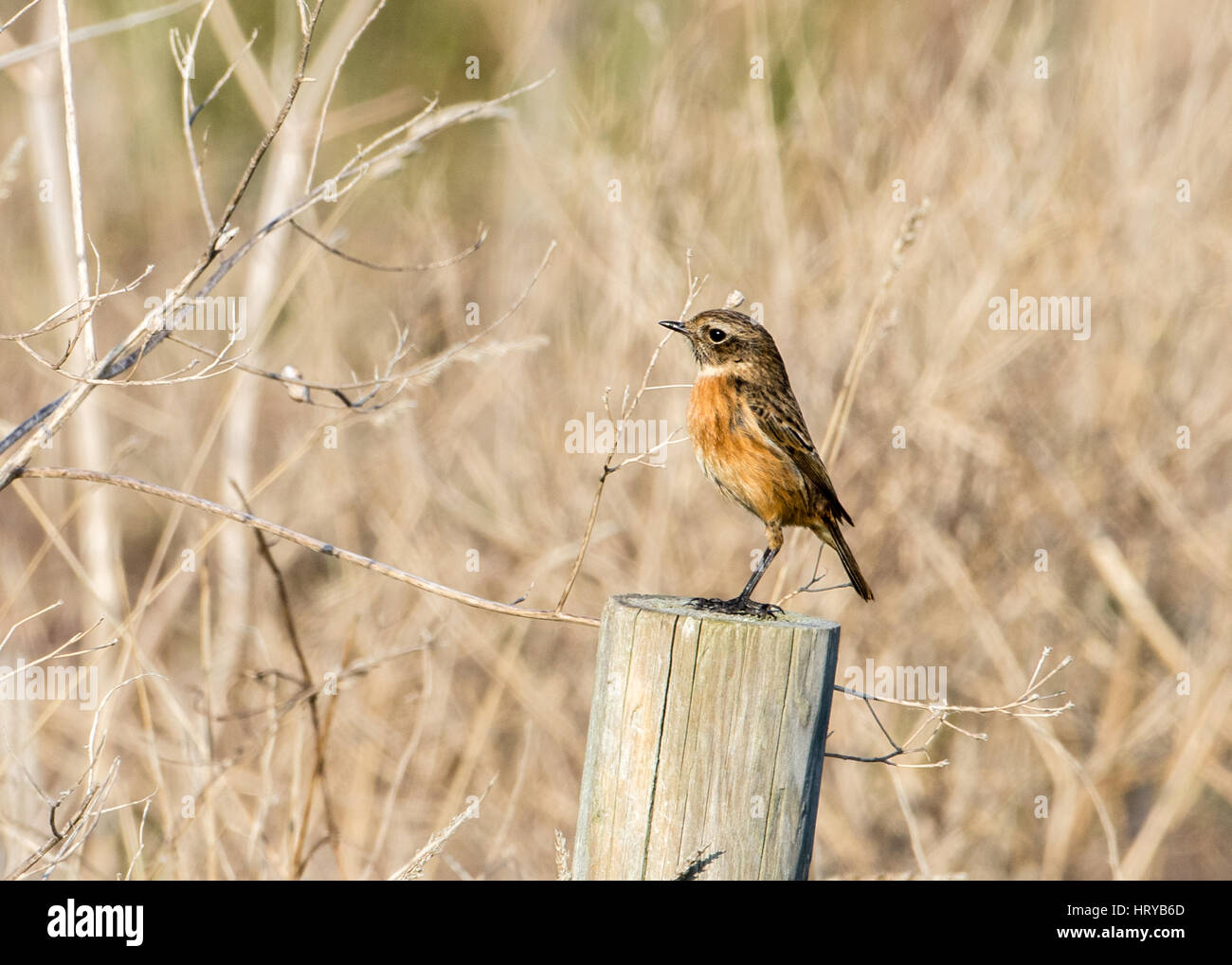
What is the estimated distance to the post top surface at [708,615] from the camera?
9.84 ft

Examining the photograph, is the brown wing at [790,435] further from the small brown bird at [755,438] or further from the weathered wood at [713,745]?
the weathered wood at [713,745]

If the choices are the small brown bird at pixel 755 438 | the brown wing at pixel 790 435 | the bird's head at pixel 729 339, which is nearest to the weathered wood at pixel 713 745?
the small brown bird at pixel 755 438

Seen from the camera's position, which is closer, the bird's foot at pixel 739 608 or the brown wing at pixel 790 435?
the bird's foot at pixel 739 608

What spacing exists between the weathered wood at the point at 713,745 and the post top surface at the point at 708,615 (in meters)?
0.02

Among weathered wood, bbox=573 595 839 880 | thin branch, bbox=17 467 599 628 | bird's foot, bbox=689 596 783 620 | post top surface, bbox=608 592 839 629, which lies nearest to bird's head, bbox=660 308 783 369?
bird's foot, bbox=689 596 783 620

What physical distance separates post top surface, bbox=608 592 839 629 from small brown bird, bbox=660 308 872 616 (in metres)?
1.07

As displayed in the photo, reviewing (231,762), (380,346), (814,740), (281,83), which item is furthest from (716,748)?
(281,83)

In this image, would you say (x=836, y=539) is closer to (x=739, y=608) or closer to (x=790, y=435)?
(x=790, y=435)

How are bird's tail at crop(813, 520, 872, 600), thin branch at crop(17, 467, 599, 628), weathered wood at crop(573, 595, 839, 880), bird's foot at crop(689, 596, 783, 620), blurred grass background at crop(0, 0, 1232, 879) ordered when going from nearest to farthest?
1. weathered wood at crop(573, 595, 839, 880)
2. thin branch at crop(17, 467, 599, 628)
3. bird's foot at crop(689, 596, 783, 620)
4. bird's tail at crop(813, 520, 872, 600)
5. blurred grass background at crop(0, 0, 1232, 879)

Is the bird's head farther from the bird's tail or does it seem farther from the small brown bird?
the bird's tail

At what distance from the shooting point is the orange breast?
183 inches

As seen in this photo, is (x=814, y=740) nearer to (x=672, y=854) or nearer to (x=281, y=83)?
(x=672, y=854)

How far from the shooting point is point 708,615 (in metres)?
3.02

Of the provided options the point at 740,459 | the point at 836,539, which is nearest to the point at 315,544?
the point at 740,459
